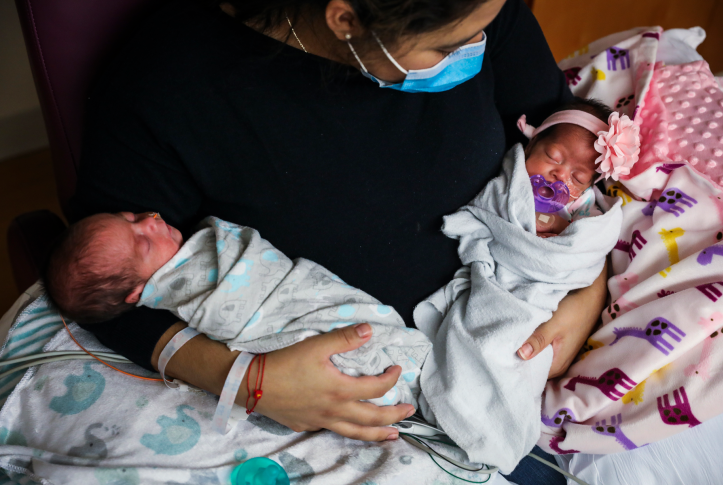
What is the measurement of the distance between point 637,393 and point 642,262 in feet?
0.99

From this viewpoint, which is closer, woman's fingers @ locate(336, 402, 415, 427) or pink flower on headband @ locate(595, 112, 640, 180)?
woman's fingers @ locate(336, 402, 415, 427)

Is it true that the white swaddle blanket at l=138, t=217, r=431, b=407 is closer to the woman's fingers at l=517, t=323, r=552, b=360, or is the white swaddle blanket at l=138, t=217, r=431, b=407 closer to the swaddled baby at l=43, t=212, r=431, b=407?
the swaddled baby at l=43, t=212, r=431, b=407

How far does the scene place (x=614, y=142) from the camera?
4.00 ft

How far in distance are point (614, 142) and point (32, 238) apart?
55.6 inches

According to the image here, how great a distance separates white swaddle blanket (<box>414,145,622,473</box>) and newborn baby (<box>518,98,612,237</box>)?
0.08 meters

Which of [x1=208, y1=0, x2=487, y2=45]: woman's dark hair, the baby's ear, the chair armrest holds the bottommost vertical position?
the baby's ear

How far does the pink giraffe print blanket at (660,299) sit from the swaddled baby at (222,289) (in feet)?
1.21

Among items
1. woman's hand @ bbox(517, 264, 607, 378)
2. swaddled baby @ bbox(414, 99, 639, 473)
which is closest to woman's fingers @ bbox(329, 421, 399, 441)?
swaddled baby @ bbox(414, 99, 639, 473)

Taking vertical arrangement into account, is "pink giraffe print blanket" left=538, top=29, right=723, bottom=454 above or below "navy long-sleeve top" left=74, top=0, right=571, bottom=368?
below

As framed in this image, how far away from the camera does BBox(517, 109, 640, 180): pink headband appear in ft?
3.99

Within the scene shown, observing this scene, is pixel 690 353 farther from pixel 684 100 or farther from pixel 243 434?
pixel 243 434

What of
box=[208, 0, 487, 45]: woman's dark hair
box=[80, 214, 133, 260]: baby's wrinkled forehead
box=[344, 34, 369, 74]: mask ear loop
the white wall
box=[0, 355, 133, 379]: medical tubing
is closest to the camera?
box=[208, 0, 487, 45]: woman's dark hair

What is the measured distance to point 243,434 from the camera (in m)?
1.04

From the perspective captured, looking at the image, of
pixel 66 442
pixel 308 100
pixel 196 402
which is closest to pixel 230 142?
pixel 308 100
